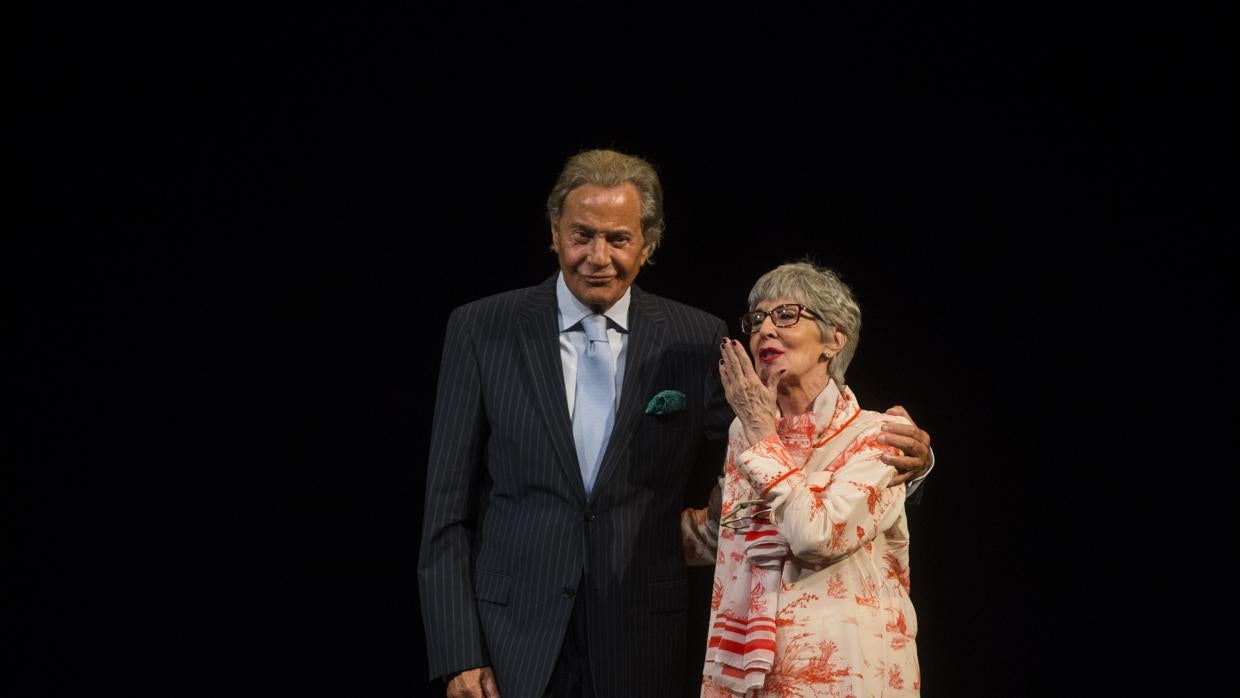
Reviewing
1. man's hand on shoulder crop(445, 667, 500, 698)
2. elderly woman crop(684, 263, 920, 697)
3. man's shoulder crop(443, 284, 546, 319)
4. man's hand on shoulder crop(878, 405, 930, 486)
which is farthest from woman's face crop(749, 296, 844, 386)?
man's hand on shoulder crop(445, 667, 500, 698)

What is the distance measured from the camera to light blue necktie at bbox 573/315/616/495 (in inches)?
111

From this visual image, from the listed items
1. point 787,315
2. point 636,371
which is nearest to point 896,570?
point 787,315

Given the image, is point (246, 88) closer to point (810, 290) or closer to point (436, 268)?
point (436, 268)

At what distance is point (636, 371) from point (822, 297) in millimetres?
462

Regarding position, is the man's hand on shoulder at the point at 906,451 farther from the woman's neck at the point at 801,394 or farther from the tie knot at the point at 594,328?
the tie knot at the point at 594,328

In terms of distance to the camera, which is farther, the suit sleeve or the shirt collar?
the shirt collar

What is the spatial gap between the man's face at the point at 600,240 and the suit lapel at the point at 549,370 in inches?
3.6

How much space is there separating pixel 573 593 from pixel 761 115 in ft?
5.70

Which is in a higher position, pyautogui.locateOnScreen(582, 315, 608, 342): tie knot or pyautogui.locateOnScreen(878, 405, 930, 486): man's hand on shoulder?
pyautogui.locateOnScreen(582, 315, 608, 342): tie knot

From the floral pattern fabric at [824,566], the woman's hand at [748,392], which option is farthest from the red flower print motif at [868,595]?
the woman's hand at [748,392]

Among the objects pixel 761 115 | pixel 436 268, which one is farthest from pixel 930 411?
pixel 436 268

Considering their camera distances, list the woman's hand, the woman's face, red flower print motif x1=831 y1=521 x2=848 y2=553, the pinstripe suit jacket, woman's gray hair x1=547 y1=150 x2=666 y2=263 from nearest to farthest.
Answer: red flower print motif x1=831 y1=521 x2=848 y2=553 < the woman's hand < the woman's face < the pinstripe suit jacket < woman's gray hair x1=547 y1=150 x2=666 y2=263

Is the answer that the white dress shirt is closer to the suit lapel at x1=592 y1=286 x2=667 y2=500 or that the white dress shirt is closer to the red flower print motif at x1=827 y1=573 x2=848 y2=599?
the suit lapel at x1=592 y1=286 x2=667 y2=500

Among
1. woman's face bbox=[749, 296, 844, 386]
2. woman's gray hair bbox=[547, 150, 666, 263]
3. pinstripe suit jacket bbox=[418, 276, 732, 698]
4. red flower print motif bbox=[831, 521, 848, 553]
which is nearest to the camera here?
red flower print motif bbox=[831, 521, 848, 553]
